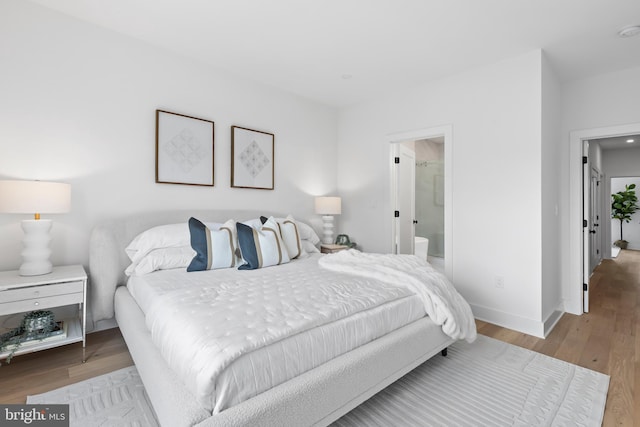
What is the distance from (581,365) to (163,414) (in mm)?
2725

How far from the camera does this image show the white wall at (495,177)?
112 inches

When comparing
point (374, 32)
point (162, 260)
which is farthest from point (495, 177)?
point (162, 260)

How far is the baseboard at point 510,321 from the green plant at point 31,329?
3.65 meters

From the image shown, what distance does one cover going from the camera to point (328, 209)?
13.3ft

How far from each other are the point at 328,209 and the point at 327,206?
41mm

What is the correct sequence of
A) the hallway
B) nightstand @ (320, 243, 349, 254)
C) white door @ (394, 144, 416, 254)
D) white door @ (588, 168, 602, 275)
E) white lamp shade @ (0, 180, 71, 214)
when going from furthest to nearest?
white door @ (394, 144, 416, 254)
white door @ (588, 168, 602, 275)
nightstand @ (320, 243, 349, 254)
white lamp shade @ (0, 180, 71, 214)
the hallway

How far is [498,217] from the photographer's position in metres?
3.06

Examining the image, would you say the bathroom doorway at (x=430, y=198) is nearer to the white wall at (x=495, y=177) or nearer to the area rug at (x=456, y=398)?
the white wall at (x=495, y=177)

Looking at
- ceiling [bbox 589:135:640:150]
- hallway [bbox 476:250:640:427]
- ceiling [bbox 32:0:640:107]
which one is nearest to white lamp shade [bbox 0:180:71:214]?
ceiling [bbox 32:0:640:107]

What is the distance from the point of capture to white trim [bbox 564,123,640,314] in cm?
338

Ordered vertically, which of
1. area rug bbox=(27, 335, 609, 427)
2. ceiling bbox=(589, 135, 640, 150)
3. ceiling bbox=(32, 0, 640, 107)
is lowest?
area rug bbox=(27, 335, 609, 427)

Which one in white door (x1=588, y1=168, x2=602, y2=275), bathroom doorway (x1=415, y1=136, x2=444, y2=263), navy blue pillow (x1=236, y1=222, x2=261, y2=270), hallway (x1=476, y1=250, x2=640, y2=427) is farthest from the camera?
bathroom doorway (x1=415, y1=136, x2=444, y2=263)

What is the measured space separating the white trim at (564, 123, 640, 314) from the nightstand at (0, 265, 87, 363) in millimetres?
4605

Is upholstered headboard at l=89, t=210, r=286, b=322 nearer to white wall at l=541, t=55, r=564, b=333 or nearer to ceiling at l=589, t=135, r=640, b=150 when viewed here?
white wall at l=541, t=55, r=564, b=333
